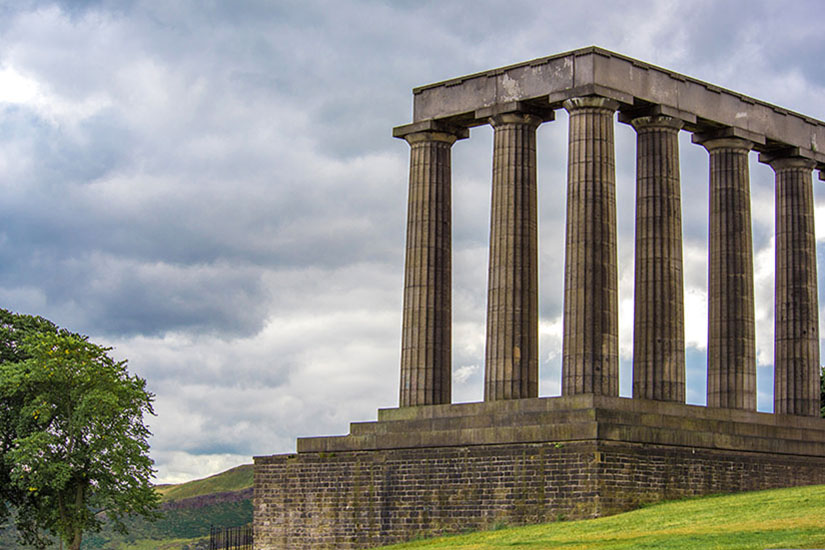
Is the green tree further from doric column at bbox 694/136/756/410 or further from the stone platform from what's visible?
doric column at bbox 694/136/756/410

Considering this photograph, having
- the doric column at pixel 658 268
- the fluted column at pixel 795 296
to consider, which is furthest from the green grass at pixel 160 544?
the doric column at pixel 658 268

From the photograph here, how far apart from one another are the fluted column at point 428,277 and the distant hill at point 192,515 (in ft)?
304

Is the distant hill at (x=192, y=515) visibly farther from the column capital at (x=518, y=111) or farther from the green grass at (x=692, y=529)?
the green grass at (x=692, y=529)

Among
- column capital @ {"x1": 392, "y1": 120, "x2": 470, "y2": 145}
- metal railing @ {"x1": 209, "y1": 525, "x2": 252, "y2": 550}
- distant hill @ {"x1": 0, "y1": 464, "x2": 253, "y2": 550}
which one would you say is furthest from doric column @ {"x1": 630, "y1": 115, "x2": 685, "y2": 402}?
distant hill @ {"x1": 0, "y1": 464, "x2": 253, "y2": 550}

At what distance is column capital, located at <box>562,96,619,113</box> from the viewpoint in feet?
200

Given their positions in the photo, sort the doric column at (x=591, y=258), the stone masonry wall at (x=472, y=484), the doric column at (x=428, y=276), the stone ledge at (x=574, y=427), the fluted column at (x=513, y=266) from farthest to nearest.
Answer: the doric column at (x=428, y=276), the fluted column at (x=513, y=266), the doric column at (x=591, y=258), the stone ledge at (x=574, y=427), the stone masonry wall at (x=472, y=484)

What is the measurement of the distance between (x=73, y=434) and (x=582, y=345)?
2884cm

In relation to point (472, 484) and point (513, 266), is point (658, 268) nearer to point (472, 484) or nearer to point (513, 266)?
point (513, 266)

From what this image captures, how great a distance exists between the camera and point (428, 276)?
66188mm

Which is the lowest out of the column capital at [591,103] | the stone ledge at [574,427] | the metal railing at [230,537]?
the metal railing at [230,537]

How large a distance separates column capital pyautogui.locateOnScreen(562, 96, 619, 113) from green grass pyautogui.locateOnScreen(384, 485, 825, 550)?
16522mm

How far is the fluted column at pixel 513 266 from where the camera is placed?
61.7 metres

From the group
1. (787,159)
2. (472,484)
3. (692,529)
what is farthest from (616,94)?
(692,529)

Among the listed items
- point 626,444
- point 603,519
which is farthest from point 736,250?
point 603,519
